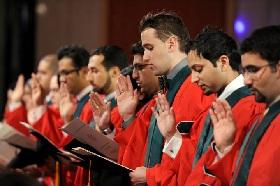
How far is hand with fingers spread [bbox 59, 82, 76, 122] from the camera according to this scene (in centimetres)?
535

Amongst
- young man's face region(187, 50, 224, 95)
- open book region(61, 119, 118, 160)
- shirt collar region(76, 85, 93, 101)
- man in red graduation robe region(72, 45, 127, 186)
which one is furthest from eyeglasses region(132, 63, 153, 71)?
shirt collar region(76, 85, 93, 101)

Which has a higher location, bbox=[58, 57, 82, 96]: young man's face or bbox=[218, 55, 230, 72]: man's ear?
bbox=[218, 55, 230, 72]: man's ear

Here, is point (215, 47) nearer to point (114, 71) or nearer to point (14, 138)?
point (114, 71)

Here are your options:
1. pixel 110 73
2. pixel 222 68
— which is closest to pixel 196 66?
pixel 222 68

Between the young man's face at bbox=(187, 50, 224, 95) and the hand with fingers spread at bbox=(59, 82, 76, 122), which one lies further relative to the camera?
the hand with fingers spread at bbox=(59, 82, 76, 122)

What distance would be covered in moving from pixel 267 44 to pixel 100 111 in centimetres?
169

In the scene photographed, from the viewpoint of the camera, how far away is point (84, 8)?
28.4 feet

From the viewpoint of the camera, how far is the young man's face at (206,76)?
3418 mm

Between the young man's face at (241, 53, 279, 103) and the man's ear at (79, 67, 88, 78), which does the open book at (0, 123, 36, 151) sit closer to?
the man's ear at (79, 67, 88, 78)

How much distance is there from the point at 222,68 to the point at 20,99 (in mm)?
3598

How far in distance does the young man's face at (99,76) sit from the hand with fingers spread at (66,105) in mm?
298

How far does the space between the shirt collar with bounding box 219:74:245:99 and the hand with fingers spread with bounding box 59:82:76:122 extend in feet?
6.89

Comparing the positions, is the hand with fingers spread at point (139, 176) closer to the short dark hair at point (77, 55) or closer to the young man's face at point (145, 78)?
the young man's face at point (145, 78)

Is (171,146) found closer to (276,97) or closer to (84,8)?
(276,97)
